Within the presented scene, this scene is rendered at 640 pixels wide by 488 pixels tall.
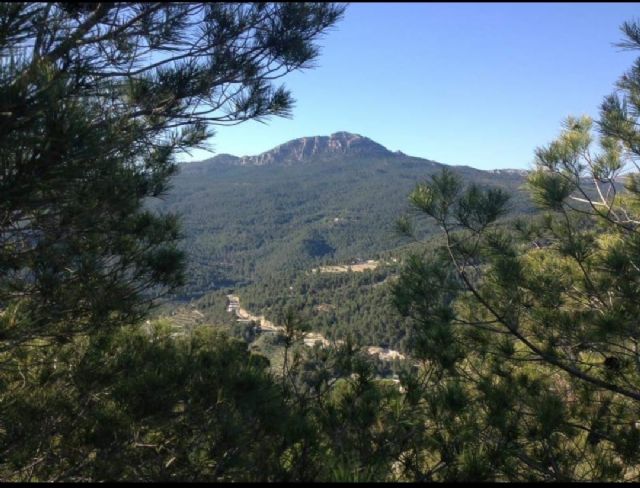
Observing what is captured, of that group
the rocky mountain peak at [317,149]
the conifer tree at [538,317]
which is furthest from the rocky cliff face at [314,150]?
the conifer tree at [538,317]

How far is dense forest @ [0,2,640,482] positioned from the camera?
160 cm

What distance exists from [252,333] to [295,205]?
4402 inches

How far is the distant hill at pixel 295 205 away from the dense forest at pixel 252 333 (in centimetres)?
5298

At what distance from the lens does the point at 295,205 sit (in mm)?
113688

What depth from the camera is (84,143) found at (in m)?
1.29

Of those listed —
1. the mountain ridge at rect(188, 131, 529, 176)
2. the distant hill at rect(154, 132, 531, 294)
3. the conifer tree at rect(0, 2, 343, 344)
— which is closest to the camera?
the conifer tree at rect(0, 2, 343, 344)

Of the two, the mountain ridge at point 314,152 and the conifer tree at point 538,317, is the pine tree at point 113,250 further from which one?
the mountain ridge at point 314,152

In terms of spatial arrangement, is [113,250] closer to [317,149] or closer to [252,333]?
[252,333]

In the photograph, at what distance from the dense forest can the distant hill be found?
5298cm

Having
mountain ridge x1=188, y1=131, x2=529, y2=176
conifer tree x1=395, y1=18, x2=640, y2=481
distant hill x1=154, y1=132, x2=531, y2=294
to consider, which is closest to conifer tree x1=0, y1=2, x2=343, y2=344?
conifer tree x1=395, y1=18, x2=640, y2=481

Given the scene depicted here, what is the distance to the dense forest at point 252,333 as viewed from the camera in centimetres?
160

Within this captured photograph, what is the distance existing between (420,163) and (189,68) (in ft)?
474

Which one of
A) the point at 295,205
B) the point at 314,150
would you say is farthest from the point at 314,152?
the point at 295,205

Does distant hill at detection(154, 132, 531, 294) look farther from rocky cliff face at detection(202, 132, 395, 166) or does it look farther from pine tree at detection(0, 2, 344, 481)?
pine tree at detection(0, 2, 344, 481)
